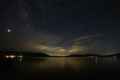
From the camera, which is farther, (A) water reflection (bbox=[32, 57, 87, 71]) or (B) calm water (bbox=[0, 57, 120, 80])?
(A) water reflection (bbox=[32, 57, 87, 71])

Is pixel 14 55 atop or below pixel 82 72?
atop

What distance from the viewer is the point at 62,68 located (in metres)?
7.98

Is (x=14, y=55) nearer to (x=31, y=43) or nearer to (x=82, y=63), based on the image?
(x=31, y=43)

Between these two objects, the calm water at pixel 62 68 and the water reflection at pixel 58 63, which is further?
the water reflection at pixel 58 63

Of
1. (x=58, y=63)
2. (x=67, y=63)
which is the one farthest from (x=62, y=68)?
(x=67, y=63)

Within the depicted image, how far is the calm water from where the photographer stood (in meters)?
7.64

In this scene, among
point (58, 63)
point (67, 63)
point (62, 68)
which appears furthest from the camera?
point (67, 63)

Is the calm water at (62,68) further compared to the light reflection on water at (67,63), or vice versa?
the light reflection on water at (67,63)

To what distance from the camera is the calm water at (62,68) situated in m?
7.64

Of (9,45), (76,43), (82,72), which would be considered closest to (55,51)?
(76,43)

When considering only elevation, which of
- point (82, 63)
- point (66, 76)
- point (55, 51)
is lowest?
point (66, 76)

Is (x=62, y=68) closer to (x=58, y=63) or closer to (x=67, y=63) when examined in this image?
(x=58, y=63)

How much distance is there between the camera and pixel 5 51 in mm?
7648

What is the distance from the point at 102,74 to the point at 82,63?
1.08 metres
